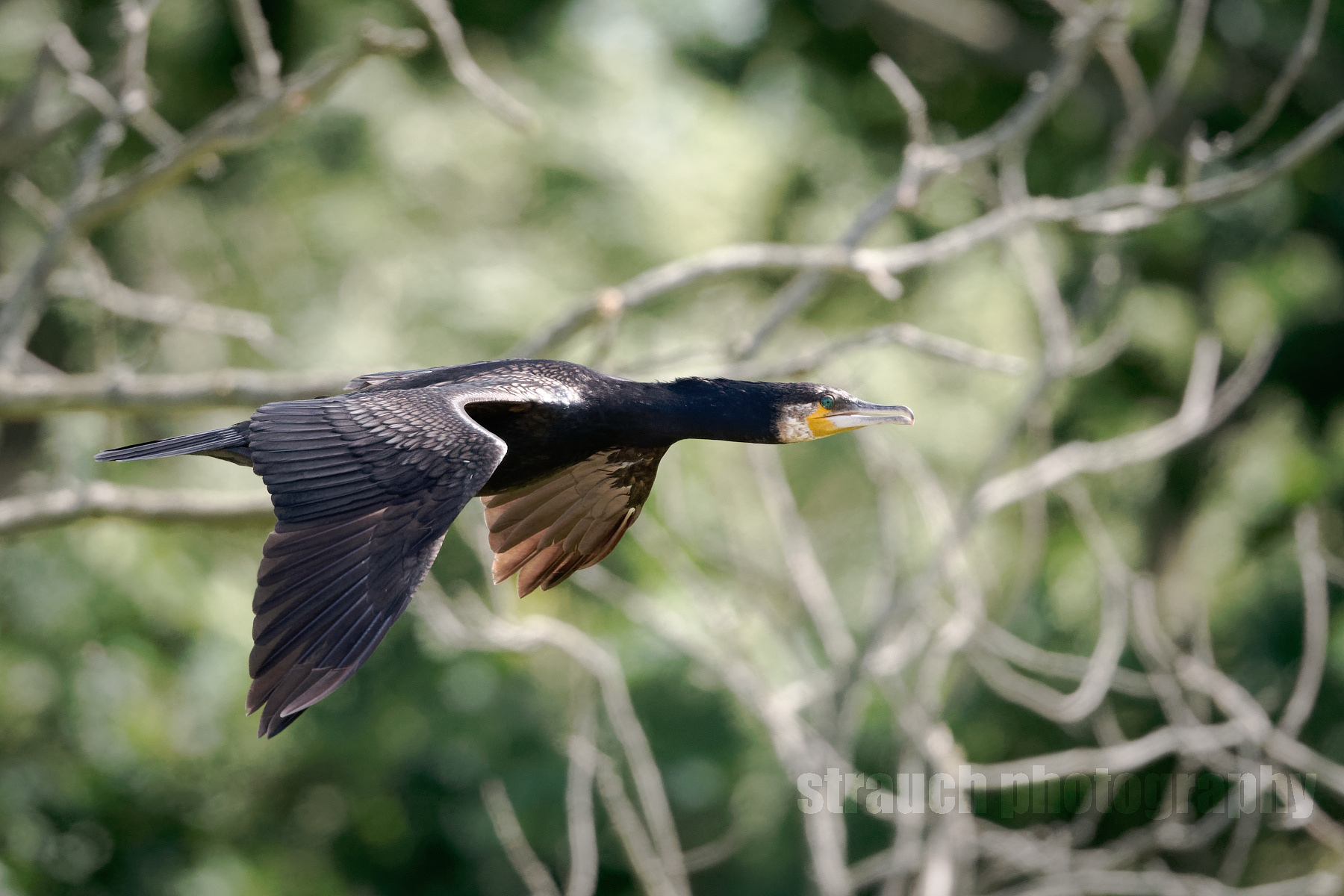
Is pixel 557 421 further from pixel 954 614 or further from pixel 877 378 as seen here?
pixel 877 378

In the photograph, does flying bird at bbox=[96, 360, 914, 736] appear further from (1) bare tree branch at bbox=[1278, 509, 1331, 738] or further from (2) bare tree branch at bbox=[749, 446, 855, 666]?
(1) bare tree branch at bbox=[1278, 509, 1331, 738]

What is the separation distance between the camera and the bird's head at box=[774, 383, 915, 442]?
392 cm

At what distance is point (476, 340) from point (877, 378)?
2.09 metres

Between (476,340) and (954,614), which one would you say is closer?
(954,614)

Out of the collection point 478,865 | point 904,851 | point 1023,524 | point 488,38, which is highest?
point 488,38

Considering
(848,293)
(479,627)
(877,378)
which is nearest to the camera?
(479,627)

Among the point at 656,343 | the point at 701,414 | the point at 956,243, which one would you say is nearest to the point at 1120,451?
the point at 956,243

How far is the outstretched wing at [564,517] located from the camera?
419 cm

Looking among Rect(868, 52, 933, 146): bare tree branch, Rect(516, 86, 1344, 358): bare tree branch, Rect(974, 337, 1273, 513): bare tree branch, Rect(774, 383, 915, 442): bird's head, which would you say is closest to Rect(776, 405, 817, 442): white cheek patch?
Rect(774, 383, 915, 442): bird's head

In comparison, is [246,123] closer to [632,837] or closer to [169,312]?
[169,312]

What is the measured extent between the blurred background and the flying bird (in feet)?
9.03

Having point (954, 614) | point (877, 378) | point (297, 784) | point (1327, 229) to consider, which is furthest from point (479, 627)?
point (1327, 229)

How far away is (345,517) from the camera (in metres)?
3.12

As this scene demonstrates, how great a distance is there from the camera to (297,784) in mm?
9508
